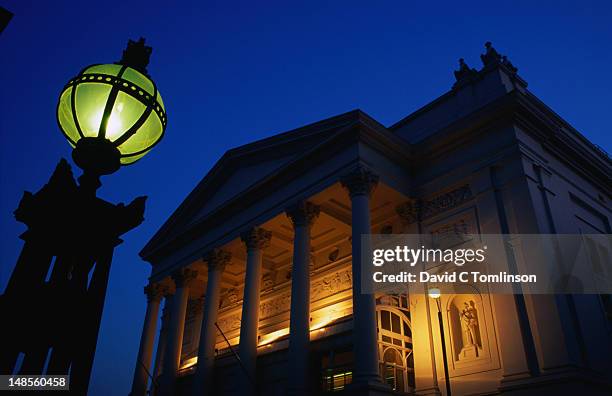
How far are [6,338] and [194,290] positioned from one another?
26.4 metres

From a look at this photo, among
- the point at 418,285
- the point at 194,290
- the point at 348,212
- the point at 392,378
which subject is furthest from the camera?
the point at 194,290

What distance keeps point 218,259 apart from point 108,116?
66.0 feet

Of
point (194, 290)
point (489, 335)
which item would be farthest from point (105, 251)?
point (194, 290)

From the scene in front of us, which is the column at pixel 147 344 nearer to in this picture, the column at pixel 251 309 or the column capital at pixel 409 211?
the column at pixel 251 309

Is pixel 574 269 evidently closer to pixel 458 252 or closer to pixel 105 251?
pixel 458 252

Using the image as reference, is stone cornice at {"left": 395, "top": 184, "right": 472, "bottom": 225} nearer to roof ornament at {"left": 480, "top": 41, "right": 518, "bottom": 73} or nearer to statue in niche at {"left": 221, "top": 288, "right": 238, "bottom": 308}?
roof ornament at {"left": 480, "top": 41, "right": 518, "bottom": 73}

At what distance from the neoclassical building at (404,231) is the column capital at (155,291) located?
3185 mm

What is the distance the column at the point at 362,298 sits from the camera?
1410 centimetres

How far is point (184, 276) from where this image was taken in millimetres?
24922

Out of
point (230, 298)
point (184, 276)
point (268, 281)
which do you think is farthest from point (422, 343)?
point (230, 298)

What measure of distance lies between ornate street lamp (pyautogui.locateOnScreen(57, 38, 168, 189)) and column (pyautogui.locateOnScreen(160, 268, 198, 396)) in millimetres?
20678

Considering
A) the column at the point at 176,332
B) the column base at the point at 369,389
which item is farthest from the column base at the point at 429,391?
the column at the point at 176,332

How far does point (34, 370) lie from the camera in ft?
8.96

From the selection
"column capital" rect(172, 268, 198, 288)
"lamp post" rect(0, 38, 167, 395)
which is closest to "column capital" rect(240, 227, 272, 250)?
"column capital" rect(172, 268, 198, 288)
